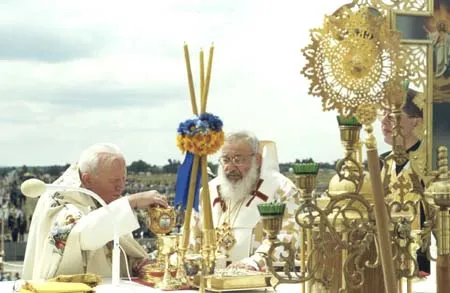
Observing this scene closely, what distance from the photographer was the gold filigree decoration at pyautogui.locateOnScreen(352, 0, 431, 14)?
2020 mm

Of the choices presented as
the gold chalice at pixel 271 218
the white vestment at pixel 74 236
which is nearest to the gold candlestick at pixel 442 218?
the gold chalice at pixel 271 218

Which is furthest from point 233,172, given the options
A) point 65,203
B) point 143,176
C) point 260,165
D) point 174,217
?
point 143,176

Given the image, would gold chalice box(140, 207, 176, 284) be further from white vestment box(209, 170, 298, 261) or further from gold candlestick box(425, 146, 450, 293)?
gold candlestick box(425, 146, 450, 293)

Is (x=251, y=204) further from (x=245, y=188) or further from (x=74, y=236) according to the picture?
(x=74, y=236)

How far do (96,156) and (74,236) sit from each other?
536 millimetres

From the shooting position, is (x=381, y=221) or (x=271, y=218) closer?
(x=381, y=221)

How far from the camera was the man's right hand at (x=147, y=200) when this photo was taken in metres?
3.88

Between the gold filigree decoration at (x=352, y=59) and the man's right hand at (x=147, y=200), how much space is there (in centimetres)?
203

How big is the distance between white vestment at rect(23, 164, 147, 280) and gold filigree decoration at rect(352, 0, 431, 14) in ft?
7.11

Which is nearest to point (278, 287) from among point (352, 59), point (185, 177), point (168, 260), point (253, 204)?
point (168, 260)

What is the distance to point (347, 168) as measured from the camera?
6.91ft

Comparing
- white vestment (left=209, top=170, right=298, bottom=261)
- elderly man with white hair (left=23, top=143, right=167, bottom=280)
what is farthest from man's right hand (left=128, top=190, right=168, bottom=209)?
white vestment (left=209, top=170, right=298, bottom=261)

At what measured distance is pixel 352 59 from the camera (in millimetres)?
1898

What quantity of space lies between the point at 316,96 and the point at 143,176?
539cm
